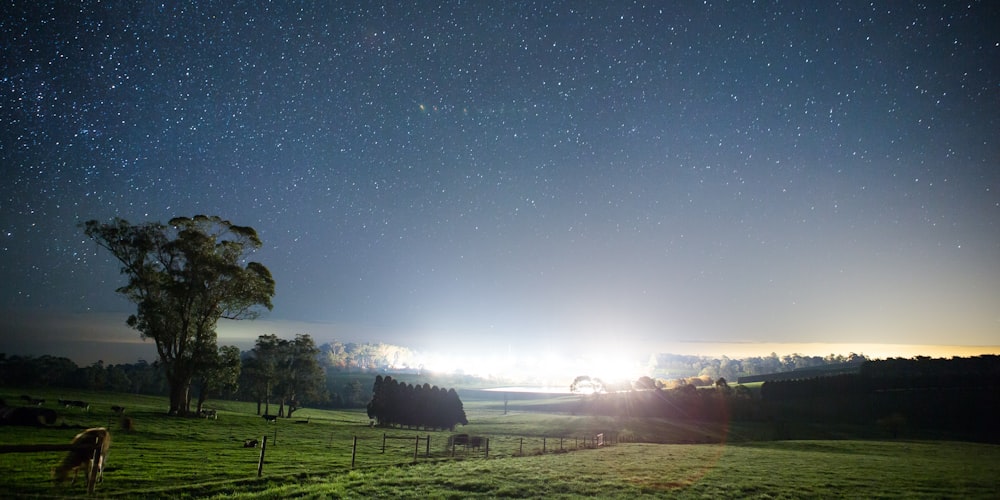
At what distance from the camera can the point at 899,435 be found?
87.2 metres

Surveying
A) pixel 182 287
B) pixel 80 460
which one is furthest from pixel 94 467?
pixel 182 287

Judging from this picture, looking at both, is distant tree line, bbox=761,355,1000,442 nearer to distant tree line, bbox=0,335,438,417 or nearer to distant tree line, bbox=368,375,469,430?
distant tree line, bbox=368,375,469,430

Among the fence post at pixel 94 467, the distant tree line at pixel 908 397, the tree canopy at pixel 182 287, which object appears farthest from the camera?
the distant tree line at pixel 908 397

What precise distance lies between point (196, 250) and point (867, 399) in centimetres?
14862

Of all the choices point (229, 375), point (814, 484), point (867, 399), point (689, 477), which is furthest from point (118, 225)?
point (867, 399)

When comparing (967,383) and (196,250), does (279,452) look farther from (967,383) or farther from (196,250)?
(967,383)

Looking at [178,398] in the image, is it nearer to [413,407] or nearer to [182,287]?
[182,287]

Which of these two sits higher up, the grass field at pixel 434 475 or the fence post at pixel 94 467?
the fence post at pixel 94 467

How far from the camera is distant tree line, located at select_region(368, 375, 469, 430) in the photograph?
89.6 m

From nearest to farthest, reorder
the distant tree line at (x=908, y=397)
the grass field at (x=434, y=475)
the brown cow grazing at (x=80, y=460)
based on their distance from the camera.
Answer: the brown cow grazing at (x=80, y=460), the grass field at (x=434, y=475), the distant tree line at (x=908, y=397)

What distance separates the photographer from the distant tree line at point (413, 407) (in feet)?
294

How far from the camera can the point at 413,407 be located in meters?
90.8

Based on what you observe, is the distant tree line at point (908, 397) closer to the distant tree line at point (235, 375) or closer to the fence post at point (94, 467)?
the distant tree line at point (235, 375)

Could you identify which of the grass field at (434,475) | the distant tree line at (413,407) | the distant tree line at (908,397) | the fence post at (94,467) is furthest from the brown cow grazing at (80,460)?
the distant tree line at (908,397)
